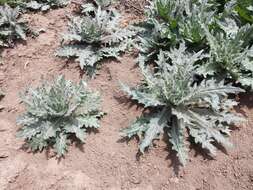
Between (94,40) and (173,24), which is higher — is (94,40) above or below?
below

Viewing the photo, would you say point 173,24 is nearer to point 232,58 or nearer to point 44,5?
point 232,58

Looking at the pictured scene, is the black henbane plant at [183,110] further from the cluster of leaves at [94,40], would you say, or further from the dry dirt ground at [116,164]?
the cluster of leaves at [94,40]

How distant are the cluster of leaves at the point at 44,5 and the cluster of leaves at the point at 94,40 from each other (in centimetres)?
37

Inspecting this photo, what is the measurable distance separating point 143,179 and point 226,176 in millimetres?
665

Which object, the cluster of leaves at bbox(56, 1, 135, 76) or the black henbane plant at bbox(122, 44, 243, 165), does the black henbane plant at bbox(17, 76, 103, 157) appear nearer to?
the black henbane plant at bbox(122, 44, 243, 165)

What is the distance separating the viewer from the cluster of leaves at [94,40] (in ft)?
14.1

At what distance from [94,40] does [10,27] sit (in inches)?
37.7

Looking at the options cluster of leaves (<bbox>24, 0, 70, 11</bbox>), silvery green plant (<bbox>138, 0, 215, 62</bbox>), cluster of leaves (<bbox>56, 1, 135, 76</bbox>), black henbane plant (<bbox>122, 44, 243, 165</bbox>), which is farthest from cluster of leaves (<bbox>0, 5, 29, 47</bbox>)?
black henbane plant (<bbox>122, 44, 243, 165</bbox>)

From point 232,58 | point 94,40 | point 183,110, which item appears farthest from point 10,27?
point 232,58

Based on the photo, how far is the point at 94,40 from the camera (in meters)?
4.38

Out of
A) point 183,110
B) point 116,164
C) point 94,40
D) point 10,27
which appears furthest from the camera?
point 10,27

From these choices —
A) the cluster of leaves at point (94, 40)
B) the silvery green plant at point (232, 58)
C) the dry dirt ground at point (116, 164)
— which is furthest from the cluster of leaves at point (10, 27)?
the silvery green plant at point (232, 58)

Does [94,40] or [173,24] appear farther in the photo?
[94,40]

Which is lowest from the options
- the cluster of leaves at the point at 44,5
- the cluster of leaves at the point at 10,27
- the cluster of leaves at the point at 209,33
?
the cluster of leaves at the point at 10,27
